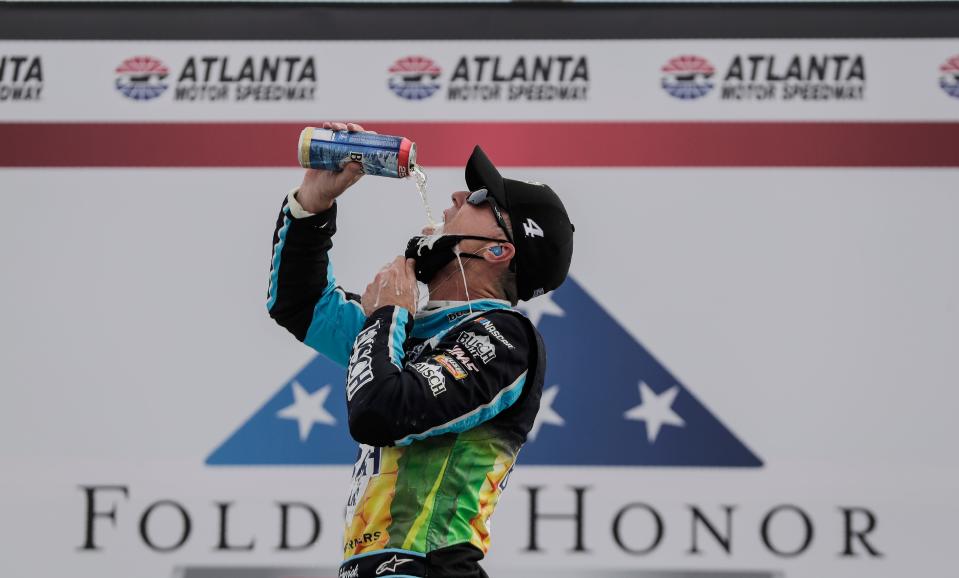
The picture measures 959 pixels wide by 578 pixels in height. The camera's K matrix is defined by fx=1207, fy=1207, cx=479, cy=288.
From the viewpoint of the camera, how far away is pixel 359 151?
2.16 metres

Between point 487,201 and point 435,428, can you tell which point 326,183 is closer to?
point 487,201

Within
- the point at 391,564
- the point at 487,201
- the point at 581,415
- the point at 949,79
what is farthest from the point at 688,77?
the point at 391,564

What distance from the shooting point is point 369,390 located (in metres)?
1.88

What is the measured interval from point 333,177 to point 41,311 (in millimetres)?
1701

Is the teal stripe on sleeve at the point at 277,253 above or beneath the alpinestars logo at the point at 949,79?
beneath

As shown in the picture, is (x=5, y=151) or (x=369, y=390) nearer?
(x=369, y=390)

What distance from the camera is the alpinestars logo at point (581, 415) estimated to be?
11.3 ft

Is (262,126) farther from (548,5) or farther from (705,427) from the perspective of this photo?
(705,427)

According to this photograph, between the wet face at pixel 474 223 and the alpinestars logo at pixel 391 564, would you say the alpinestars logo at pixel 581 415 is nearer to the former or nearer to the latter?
the wet face at pixel 474 223

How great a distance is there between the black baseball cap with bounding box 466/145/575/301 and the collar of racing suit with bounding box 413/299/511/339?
8cm

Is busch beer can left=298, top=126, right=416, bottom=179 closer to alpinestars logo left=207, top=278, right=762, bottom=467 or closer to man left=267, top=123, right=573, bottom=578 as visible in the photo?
man left=267, top=123, right=573, bottom=578

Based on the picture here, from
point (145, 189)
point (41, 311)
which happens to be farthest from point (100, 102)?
point (41, 311)

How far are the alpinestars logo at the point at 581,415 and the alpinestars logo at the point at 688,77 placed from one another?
65 cm

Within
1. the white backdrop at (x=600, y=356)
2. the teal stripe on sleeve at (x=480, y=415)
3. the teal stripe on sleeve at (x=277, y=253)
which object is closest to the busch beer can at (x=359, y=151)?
the teal stripe on sleeve at (x=277, y=253)
